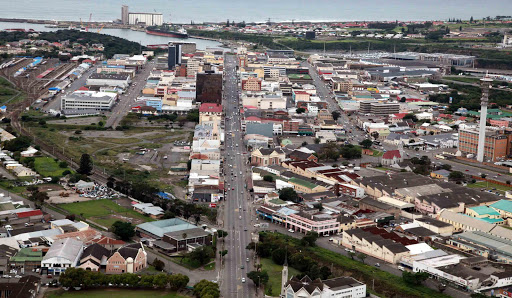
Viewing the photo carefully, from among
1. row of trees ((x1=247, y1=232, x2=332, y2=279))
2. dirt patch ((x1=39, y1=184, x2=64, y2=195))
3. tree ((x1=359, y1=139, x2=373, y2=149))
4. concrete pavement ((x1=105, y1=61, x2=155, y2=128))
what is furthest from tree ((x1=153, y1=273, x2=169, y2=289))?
concrete pavement ((x1=105, y1=61, x2=155, y2=128))

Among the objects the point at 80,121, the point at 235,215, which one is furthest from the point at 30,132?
the point at 235,215

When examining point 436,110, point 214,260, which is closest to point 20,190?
point 214,260

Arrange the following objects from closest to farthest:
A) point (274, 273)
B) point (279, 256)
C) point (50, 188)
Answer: point (274, 273) < point (279, 256) < point (50, 188)

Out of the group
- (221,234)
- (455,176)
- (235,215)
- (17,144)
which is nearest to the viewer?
(221,234)

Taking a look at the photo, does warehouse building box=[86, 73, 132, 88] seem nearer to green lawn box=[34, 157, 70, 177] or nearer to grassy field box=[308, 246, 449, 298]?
green lawn box=[34, 157, 70, 177]

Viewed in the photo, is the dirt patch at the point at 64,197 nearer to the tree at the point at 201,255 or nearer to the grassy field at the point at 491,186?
the tree at the point at 201,255

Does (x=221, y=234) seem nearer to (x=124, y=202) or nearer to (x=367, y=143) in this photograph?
(x=124, y=202)
